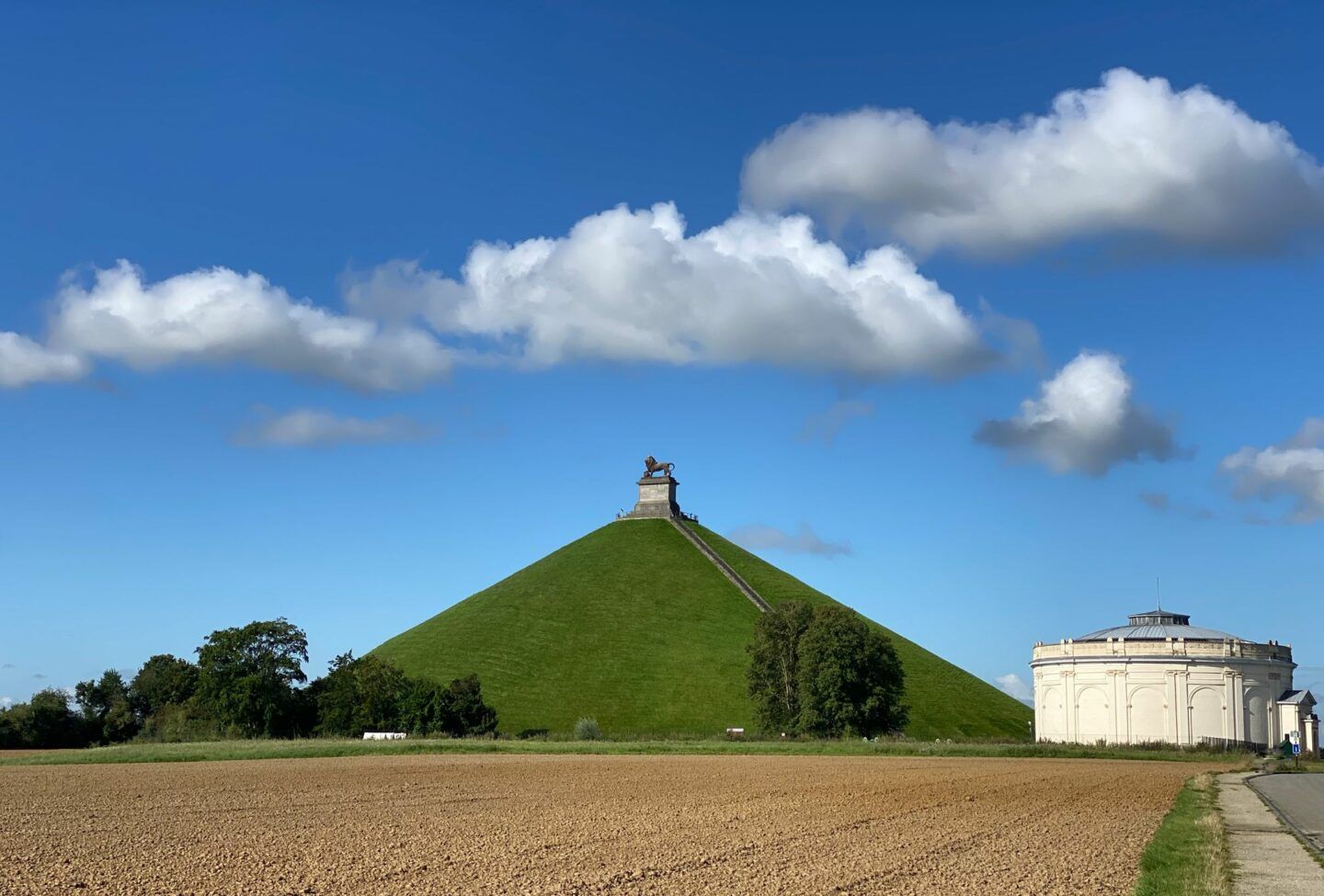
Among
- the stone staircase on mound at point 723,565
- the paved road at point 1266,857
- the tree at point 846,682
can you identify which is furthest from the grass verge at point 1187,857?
the stone staircase on mound at point 723,565

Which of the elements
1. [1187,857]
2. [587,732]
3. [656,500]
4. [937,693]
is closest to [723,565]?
[656,500]

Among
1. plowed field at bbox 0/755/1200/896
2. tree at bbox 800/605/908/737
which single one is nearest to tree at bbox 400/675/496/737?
tree at bbox 800/605/908/737

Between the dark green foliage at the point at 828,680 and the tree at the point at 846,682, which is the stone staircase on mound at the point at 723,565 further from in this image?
the tree at the point at 846,682

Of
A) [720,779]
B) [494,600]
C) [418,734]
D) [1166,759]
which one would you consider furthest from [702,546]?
[720,779]

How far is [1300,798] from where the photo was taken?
151ft

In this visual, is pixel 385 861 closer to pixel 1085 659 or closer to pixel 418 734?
pixel 418 734

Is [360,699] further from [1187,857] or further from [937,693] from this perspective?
[1187,857]

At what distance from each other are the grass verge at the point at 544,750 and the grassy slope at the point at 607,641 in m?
29.1

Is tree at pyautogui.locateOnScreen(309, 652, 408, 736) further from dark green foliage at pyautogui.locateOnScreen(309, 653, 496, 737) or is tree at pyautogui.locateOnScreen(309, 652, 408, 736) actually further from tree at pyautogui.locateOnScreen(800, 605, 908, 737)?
tree at pyautogui.locateOnScreen(800, 605, 908, 737)

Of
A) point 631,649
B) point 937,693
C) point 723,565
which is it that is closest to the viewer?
point 937,693

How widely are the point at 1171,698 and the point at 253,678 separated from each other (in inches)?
2863

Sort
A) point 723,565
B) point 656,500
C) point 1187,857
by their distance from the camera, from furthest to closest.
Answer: point 656,500, point 723,565, point 1187,857

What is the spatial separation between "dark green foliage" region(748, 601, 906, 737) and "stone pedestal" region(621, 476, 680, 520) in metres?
83.0

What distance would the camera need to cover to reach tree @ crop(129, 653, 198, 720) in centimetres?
11044
